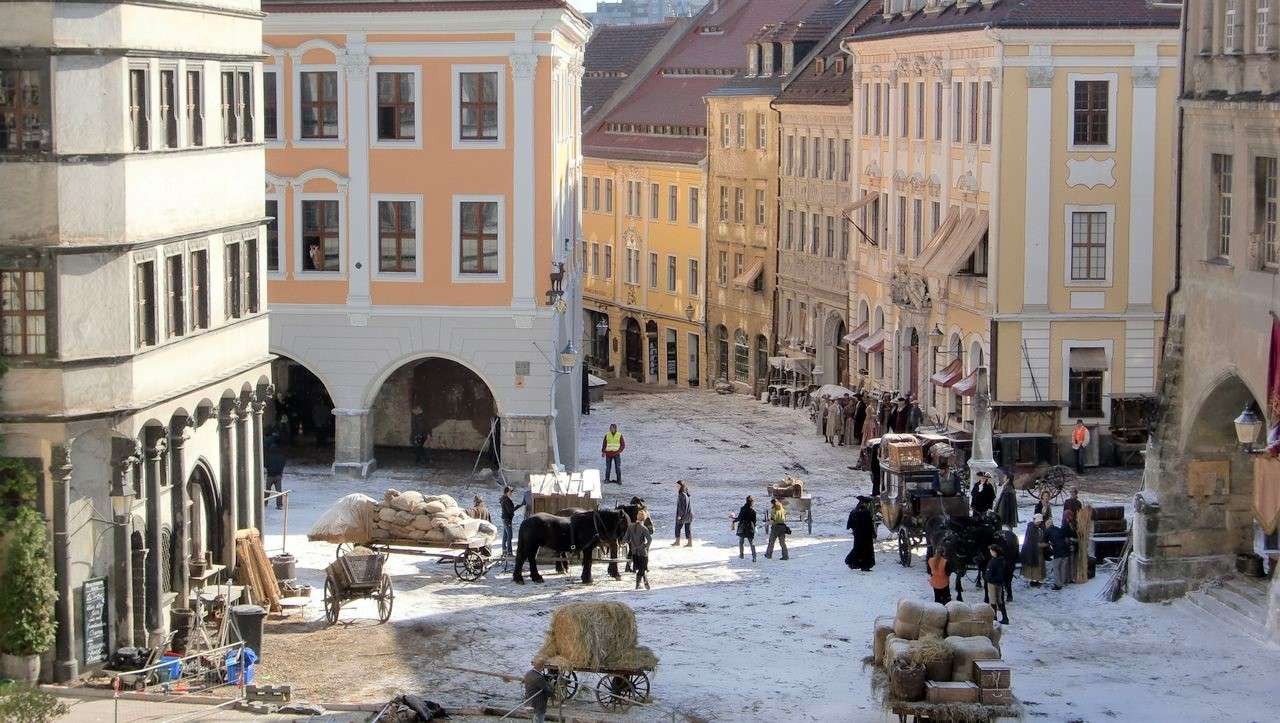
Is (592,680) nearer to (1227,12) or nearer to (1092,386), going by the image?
(1227,12)

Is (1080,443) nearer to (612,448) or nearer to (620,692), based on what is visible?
(612,448)

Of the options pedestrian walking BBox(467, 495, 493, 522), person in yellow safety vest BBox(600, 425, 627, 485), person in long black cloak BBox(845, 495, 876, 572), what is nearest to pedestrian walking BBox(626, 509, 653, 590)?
person in long black cloak BBox(845, 495, 876, 572)

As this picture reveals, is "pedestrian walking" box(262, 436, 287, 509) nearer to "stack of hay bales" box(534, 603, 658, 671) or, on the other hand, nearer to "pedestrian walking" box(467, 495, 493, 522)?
"pedestrian walking" box(467, 495, 493, 522)

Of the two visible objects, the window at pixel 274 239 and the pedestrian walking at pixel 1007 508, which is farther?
the window at pixel 274 239

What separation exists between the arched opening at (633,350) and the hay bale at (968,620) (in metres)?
60.9

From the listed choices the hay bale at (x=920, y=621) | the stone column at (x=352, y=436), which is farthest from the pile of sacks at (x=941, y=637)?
the stone column at (x=352, y=436)

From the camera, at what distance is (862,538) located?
1421 inches

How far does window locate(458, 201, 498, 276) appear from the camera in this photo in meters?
47.2

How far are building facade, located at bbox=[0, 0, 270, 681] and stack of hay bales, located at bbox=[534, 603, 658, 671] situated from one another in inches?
240

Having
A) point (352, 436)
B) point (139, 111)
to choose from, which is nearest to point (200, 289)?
point (139, 111)

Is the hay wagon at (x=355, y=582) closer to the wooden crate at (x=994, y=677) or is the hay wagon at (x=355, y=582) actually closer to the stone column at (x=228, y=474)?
the stone column at (x=228, y=474)

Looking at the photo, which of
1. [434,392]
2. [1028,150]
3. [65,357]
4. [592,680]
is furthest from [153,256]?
[1028,150]

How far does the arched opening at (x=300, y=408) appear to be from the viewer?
5084cm

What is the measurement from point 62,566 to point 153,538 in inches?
79.3
